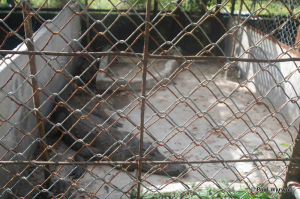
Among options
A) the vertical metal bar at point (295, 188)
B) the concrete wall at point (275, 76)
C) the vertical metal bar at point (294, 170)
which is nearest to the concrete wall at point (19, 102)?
the vertical metal bar at point (294, 170)

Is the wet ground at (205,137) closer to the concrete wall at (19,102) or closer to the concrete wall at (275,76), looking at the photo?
the concrete wall at (275,76)

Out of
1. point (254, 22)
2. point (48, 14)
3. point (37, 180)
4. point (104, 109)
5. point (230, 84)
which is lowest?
point (37, 180)

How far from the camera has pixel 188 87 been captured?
611 cm

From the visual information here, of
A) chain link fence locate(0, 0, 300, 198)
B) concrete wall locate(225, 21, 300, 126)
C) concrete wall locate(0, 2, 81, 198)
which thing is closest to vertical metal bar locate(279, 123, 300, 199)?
chain link fence locate(0, 0, 300, 198)

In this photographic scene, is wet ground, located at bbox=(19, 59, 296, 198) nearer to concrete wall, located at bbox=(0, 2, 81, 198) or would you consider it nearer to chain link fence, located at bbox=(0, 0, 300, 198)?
chain link fence, located at bbox=(0, 0, 300, 198)

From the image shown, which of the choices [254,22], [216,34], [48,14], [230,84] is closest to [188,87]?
[230,84]

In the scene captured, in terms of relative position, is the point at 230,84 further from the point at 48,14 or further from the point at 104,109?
the point at 48,14

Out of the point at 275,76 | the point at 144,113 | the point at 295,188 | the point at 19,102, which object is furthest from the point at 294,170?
the point at 275,76

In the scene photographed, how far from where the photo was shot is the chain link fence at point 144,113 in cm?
171

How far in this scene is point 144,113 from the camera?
3.88 m

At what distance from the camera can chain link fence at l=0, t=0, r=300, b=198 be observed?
171 cm

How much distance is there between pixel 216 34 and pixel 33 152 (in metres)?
6.66

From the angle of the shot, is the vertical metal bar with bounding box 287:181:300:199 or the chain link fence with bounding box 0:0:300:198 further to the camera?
the vertical metal bar with bounding box 287:181:300:199

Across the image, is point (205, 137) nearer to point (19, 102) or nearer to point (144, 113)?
point (144, 113)
